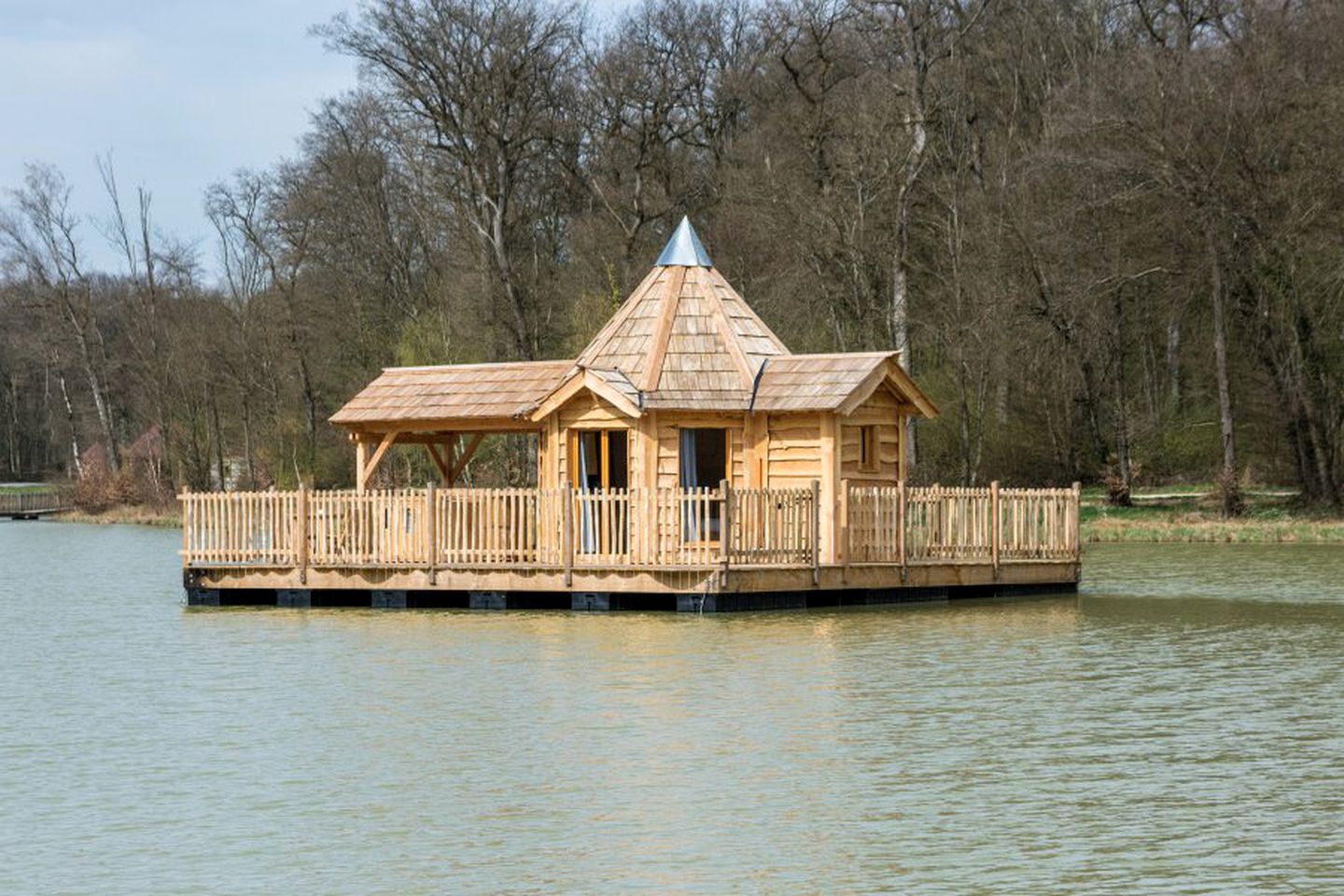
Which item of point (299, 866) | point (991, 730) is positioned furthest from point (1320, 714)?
point (299, 866)

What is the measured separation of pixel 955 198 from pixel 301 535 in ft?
88.4

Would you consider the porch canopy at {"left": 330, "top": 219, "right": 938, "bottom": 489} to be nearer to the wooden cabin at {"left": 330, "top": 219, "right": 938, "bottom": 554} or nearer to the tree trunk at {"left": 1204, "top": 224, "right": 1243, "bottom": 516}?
the wooden cabin at {"left": 330, "top": 219, "right": 938, "bottom": 554}

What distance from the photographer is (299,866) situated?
499 inches

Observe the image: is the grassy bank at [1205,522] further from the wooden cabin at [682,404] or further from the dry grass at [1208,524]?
the wooden cabin at [682,404]

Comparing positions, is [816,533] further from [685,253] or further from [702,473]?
[685,253]

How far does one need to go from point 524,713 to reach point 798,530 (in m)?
10.6

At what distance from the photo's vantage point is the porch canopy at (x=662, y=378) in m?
31.0

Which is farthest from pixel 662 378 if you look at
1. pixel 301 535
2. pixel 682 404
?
pixel 301 535

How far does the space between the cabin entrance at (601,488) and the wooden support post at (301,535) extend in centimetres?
428

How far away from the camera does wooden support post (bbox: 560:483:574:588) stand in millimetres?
28984

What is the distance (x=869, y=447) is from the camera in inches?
1286

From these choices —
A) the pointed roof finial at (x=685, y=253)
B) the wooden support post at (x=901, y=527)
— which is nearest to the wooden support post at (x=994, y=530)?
the wooden support post at (x=901, y=527)

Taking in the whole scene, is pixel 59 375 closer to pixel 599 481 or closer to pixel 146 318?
pixel 146 318

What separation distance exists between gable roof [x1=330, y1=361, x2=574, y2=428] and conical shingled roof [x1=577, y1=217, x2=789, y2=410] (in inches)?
39.7
